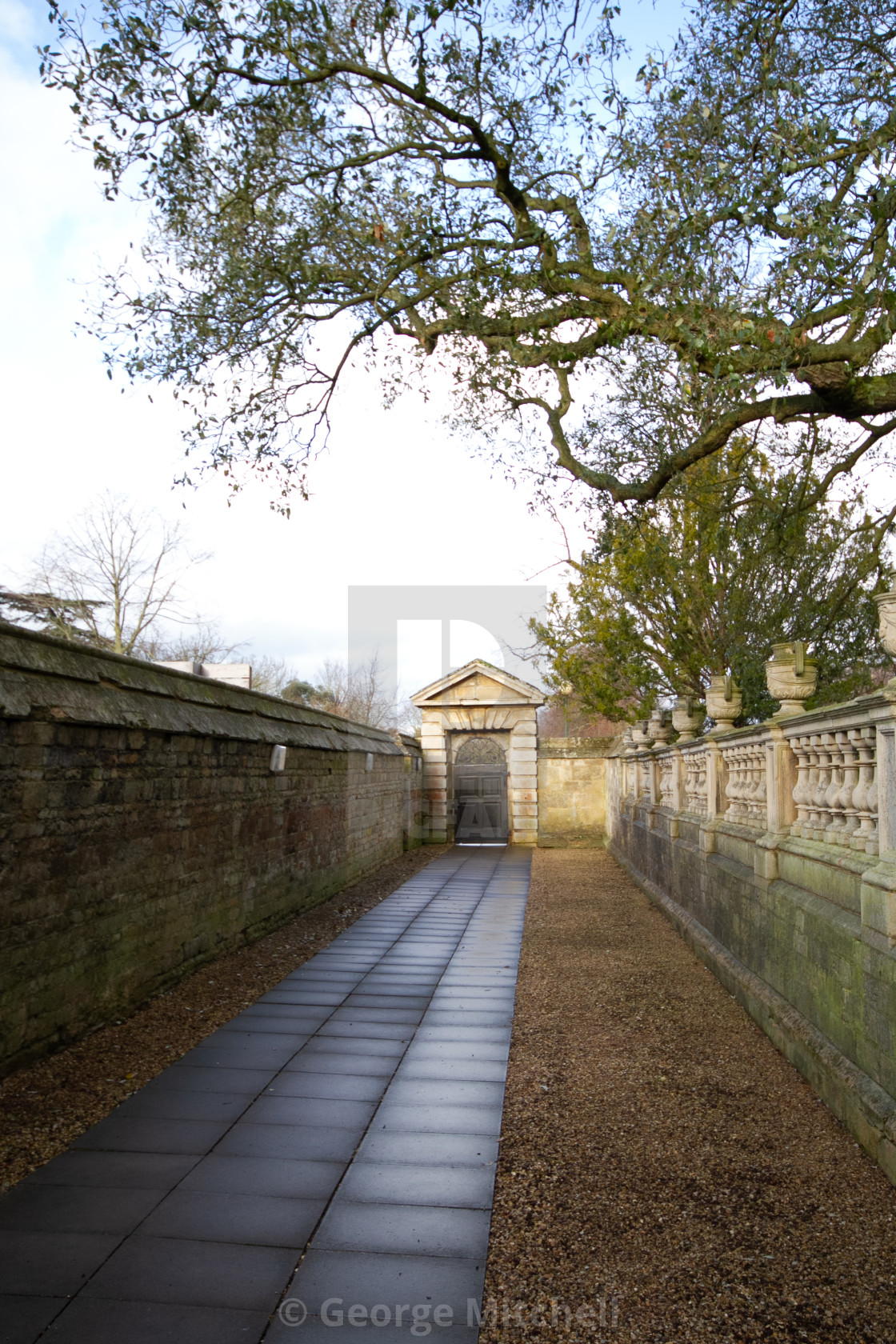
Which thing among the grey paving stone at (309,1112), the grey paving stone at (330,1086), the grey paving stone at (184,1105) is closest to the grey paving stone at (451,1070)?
the grey paving stone at (330,1086)

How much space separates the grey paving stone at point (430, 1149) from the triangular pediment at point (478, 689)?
15.4 m

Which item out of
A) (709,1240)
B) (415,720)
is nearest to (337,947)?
(709,1240)

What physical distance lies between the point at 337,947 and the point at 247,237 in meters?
6.26

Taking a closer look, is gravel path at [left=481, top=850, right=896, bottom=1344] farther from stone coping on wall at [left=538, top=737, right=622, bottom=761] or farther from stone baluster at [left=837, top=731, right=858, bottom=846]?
stone coping on wall at [left=538, top=737, right=622, bottom=761]

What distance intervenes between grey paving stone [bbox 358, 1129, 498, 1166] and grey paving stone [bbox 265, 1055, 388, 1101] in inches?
19.0

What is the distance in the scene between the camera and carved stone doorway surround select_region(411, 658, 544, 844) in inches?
757

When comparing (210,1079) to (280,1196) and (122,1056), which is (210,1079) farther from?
(280,1196)

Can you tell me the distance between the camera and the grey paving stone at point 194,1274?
101 inches

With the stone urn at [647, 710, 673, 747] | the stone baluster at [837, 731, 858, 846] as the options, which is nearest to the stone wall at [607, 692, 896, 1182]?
the stone baluster at [837, 731, 858, 846]

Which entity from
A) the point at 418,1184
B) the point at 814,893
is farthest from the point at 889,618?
the point at 418,1184

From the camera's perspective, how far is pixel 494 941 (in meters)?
8.52

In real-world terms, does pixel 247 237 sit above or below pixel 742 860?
above

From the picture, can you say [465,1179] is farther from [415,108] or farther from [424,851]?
[424,851]

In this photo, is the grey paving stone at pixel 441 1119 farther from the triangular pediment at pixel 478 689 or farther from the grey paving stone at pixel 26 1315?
the triangular pediment at pixel 478 689
